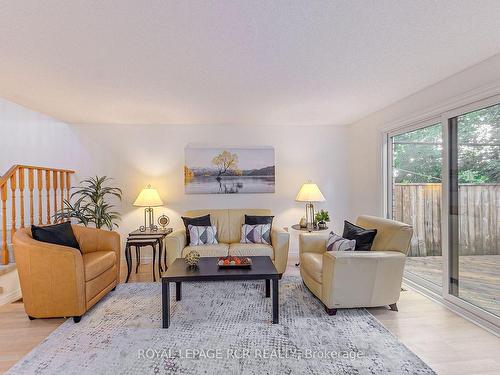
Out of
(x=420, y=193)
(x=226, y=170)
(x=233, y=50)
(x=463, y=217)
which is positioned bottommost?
(x=463, y=217)

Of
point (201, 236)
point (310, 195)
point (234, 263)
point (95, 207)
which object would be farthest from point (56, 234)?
point (310, 195)

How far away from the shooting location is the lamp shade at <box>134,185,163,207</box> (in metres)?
4.03

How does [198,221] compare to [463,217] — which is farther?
[198,221]

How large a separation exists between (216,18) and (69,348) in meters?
2.67

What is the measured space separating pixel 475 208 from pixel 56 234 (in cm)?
423

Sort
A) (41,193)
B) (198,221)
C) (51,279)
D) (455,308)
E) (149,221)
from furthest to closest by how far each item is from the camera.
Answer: (149,221), (198,221), (41,193), (455,308), (51,279)

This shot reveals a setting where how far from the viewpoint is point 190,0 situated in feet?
5.11

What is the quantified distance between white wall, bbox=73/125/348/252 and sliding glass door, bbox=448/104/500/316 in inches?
84.0

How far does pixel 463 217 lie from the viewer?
2.65 meters

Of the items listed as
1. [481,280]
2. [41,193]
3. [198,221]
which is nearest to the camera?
[481,280]

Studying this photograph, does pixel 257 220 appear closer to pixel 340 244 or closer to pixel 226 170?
pixel 226 170

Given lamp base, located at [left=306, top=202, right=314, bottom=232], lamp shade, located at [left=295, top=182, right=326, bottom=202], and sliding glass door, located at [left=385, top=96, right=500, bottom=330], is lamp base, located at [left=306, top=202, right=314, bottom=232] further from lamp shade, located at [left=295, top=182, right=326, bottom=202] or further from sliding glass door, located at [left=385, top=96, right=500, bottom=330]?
sliding glass door, located at [left=385, top=96, right=500, bottom=330]

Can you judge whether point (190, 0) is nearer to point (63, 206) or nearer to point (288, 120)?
point (288, 120)

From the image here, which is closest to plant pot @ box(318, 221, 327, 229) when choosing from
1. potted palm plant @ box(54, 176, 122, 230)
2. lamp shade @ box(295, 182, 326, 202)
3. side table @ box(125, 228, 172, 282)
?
lamp shade @ box(295, 182, 326, 202)
